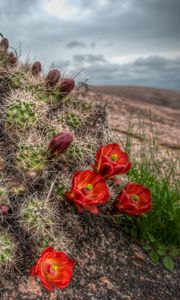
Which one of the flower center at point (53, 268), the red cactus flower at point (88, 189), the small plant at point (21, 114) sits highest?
the small plant at point (21, 114)

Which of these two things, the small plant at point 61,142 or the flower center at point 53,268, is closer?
the flower center at point 53,268

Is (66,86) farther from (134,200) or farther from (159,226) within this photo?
(159,226)

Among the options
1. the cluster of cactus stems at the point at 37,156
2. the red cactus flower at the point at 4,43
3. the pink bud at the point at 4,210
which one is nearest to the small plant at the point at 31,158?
the cluster of cactus stems at the point at 37,156

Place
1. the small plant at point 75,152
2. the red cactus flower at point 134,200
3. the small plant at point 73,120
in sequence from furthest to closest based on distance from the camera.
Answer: the small plant at point 73,120 → the small plant at point 75,152 → the red cactus flower at point 134,200

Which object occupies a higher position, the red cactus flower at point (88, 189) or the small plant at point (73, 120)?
the small plant at point (73, 120)

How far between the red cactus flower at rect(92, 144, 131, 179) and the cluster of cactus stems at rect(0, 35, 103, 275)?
0.19 metres

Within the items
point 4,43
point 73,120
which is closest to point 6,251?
point 73,120

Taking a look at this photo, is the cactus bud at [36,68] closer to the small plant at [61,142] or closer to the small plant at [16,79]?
the small plant at [16,79]

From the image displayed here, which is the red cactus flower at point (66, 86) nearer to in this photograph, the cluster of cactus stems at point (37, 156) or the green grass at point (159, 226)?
the cluster of cactus stems at point (37, 156)

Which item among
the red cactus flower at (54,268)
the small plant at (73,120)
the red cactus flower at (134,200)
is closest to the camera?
the red cactus flower at (54,268)

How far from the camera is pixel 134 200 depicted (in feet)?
9.40

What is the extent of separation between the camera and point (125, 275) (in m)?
2.80

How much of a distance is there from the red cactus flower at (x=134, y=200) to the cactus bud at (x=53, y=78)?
990 mm

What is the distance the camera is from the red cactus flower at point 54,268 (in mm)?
2254
